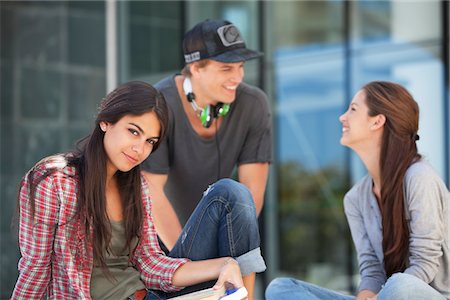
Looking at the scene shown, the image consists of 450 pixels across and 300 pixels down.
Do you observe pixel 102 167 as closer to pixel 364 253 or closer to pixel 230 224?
pixel 230 224

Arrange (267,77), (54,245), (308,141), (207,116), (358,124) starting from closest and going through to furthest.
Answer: (54,245) < (358,124) < (207,116) < (267,77) < (308,141)

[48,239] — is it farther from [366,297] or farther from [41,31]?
[41,31]

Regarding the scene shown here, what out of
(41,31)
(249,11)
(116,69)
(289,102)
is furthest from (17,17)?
(289,102)

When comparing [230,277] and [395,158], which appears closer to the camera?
[230,277]

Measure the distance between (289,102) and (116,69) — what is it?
1.96m

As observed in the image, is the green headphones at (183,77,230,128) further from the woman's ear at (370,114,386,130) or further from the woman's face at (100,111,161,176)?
the woman's face at (100,111,161,176)

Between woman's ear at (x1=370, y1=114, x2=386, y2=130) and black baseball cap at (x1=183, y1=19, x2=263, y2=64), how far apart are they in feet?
2.10

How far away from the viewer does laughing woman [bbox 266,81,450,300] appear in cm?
303

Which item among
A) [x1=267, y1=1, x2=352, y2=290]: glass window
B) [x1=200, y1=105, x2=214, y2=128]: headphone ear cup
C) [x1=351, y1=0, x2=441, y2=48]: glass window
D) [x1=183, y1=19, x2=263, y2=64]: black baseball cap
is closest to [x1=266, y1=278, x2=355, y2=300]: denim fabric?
[x1=200, y1=105, x2=214, y2=128]: headphone ear cup

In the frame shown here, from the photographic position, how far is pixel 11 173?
8.49 m

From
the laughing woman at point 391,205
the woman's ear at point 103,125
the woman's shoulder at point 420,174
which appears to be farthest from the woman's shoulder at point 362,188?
the woman's ear at point 103,125

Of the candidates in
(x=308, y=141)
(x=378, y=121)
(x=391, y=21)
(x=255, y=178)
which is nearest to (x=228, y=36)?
(x=255, y=178)

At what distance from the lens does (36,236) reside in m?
2.56

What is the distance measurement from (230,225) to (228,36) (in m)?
1.14
